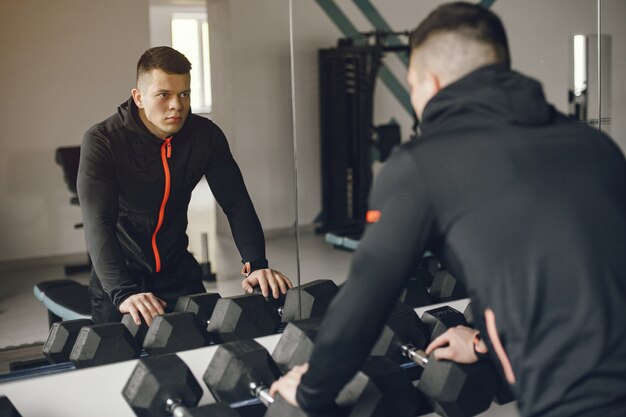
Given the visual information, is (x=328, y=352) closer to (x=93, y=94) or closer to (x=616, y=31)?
(x=93, y=94)

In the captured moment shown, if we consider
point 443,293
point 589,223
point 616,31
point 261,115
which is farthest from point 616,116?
point 589,223

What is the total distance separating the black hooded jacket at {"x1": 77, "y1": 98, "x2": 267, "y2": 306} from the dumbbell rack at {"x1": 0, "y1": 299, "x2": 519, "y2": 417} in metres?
0.24

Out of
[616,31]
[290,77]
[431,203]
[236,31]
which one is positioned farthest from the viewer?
[616,31]

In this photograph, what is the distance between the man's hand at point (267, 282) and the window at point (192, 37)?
53 cm

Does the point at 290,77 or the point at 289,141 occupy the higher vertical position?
the point at 290,77

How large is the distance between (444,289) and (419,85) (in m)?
1.40

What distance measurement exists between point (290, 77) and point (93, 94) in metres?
0.71

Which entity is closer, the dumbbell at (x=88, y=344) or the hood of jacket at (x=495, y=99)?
the hood of jacket at (x=495, y=99)

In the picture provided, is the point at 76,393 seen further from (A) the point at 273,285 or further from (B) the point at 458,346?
(B) the point at 458,346

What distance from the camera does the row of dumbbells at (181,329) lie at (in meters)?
2.10

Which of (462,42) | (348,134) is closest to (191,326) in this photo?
(462,42)

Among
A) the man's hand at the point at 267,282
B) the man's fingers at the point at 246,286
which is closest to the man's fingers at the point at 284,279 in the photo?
the man's hand at the point at 267,282

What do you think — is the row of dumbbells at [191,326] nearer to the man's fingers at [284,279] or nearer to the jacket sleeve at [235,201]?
the man's fingers at [284,279]

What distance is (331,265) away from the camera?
8.95 feet
